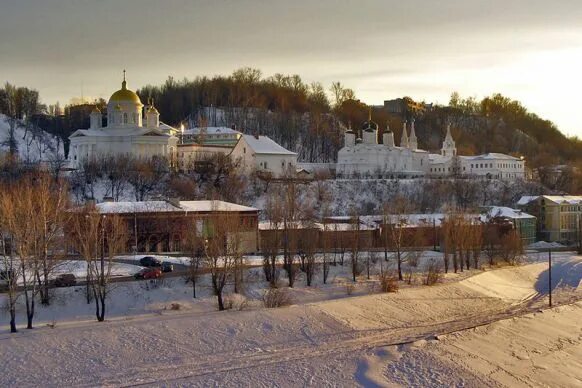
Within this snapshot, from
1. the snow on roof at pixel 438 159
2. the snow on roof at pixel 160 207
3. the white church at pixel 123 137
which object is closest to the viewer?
the snow on roof at pixel 160 207

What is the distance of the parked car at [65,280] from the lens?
29145 millimetres

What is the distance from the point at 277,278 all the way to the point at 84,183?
28.0 meters

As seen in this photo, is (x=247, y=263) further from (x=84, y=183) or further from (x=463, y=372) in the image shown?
(x=84, y=183)

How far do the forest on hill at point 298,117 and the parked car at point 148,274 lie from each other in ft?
169

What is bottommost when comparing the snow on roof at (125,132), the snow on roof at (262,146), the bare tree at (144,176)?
the bare tree at (144,176)

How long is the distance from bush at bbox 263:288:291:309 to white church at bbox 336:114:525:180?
151 feet

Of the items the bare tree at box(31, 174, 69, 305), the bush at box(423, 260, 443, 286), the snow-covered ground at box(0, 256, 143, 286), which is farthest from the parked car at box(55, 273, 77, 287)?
the bush at box(423, 260, 443, 286)

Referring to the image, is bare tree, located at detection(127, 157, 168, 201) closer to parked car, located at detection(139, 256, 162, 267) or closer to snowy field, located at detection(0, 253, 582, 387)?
parked car, located at detection(139, 256, 162, 267)

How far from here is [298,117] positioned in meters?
93.1

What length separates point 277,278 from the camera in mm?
32781

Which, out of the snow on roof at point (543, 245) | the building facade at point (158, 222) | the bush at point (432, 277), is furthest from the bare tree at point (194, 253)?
the snow on roof at point (543, 245)

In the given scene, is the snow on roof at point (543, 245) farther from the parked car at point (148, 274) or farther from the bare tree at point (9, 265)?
the bare tree at point (9, 265)

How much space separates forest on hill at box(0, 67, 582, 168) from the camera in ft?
295

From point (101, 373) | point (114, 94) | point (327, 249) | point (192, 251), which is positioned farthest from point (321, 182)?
point (101, 373)
